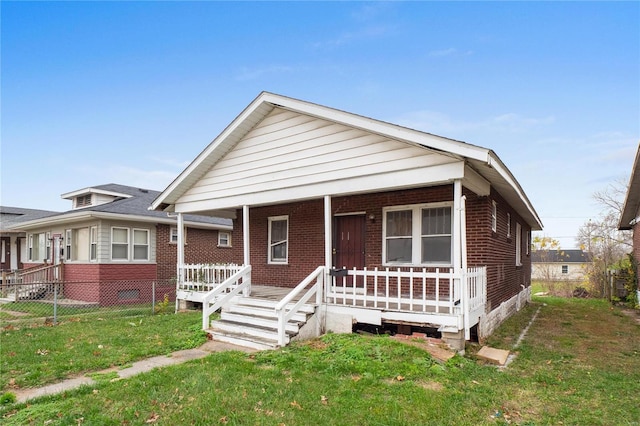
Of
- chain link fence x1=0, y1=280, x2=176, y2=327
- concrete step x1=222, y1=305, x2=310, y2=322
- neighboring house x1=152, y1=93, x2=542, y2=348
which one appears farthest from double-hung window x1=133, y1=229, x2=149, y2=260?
concrete step x1=222, y1=305, x2=310, y2=322

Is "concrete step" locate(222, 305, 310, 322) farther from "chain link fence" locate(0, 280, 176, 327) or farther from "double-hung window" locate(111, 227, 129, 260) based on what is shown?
"double-hung window" locate(111, 227, 129, 260)

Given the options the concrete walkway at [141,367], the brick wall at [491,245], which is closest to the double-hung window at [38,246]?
the concrete walkway at [141,367]

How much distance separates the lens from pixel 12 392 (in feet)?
16.5

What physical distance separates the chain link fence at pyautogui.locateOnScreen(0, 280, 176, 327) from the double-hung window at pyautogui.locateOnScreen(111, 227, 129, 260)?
3.56ft

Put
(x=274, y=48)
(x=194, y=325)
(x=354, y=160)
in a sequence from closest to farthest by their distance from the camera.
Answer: (x=354, y=160) → (x=194, y=325) → (x=274, y=48)

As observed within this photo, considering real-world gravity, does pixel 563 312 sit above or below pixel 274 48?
below

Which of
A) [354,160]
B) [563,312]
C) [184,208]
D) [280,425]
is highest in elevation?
[354,160]

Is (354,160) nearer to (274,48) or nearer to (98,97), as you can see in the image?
(274,48)

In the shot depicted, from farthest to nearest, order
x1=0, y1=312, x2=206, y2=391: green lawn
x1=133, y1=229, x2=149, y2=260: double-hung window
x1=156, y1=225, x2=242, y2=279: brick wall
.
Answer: x1=156, y1=225, x2=242, y2=279: brick wall
x1=133, y1=229, x2=149, y2=260: double-hung window
x1=0, y1=312, x2=206, y2=391: green lawn

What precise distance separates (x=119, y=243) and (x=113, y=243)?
0.82 feet

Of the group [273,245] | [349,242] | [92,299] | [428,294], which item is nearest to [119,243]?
[92,299]

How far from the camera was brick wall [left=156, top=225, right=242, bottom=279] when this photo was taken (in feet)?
56.5

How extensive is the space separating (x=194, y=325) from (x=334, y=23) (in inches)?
442

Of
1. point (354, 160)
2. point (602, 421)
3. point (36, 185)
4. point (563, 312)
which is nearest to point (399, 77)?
point (354, 160)
